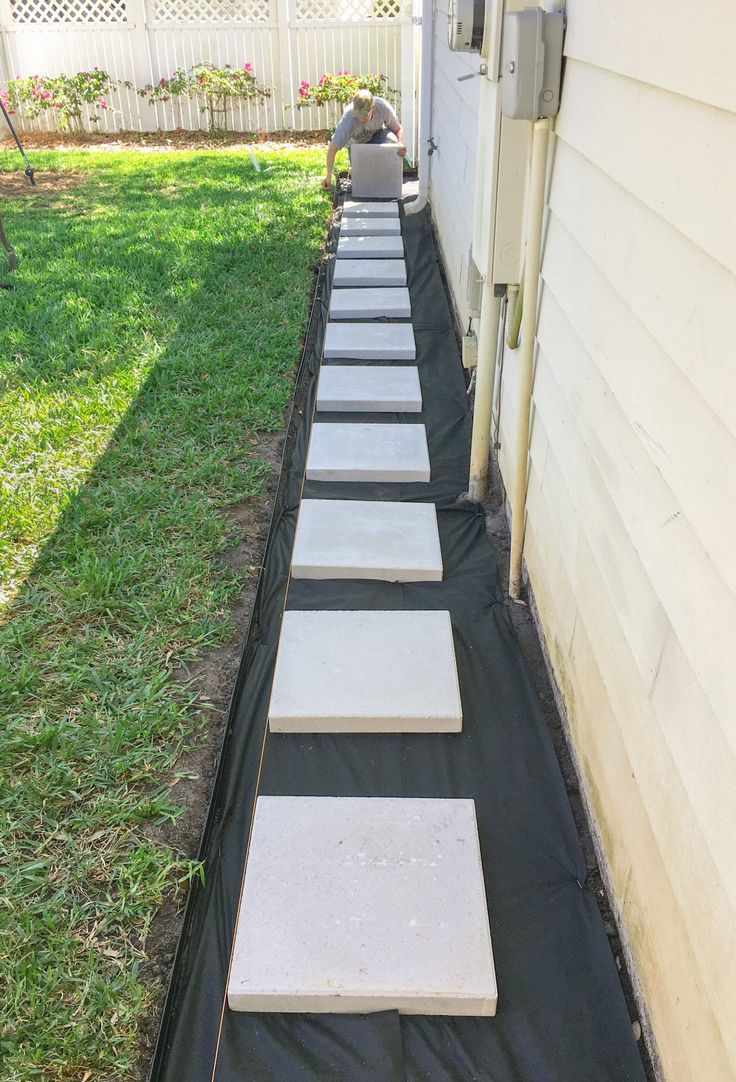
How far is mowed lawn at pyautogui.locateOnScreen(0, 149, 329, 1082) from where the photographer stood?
1.64m

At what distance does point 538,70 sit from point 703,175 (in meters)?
1.13

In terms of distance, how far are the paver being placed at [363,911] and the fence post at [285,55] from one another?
11468 millimetres

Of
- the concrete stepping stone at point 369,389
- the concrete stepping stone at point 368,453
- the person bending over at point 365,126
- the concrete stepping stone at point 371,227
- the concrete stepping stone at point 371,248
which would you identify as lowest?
the concrete stepping stone at point 368,453

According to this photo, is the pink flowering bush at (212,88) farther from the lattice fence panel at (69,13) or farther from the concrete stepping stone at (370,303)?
the concrete stepping stone at (370,303)

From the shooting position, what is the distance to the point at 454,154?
4.89 m

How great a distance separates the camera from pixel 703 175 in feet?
3.86

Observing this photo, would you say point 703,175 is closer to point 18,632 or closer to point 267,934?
point 267,934

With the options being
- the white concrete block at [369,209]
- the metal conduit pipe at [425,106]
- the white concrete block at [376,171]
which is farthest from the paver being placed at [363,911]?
the white concrete block at [376,171]

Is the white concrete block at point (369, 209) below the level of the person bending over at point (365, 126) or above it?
below

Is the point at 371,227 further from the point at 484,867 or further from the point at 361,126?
the point at 484,867

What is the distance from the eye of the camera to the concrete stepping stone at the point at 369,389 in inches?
150

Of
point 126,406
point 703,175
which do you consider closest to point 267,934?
point 703,175

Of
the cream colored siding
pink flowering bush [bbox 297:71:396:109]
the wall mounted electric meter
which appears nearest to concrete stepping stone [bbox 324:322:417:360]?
the cream colored siding

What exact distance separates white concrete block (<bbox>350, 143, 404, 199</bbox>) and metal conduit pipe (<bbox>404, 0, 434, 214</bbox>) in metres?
0.33
